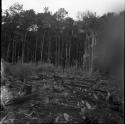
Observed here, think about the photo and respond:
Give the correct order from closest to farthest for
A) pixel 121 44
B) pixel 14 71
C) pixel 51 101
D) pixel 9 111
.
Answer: pixel 121 44
pixel 9 111
pixel 51 101
pixel 14 71

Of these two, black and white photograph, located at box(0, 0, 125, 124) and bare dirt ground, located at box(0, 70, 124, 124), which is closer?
black and white photograph, located at box(0, 0, 125, 124)

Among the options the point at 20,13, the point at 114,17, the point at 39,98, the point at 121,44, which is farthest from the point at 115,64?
the point at 20,13

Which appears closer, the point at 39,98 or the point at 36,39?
the point at 39,98

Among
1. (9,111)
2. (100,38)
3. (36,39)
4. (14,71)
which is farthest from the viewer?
(36,39)

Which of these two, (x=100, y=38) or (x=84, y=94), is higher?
(x=100, y=38)

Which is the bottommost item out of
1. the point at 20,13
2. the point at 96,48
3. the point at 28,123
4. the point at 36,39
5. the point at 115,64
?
the point at 28,123

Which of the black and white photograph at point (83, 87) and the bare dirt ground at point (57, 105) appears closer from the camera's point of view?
the black and white photograph at point (83, 87)

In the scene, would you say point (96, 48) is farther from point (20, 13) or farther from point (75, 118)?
point (20, 13)

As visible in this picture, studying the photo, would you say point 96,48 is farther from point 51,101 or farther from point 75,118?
point 51,101

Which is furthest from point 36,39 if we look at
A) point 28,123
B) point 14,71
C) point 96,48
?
point 96,48
